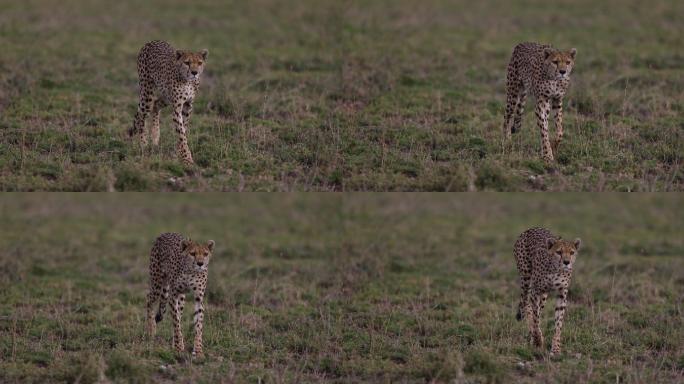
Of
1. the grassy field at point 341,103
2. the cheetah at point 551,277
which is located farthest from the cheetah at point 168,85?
the cheetah at point 551,277

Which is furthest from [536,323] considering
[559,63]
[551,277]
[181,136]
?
[181,136]

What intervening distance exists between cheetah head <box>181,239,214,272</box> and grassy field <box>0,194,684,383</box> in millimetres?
878

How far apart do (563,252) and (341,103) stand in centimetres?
467

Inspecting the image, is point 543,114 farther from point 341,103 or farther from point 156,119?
point 156,119

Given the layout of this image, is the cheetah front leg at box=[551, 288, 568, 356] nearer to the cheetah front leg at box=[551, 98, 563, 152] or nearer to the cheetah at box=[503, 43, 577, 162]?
the cheetah at box=[503, 43, 577, 162]

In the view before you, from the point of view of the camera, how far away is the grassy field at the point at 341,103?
40.2 ft

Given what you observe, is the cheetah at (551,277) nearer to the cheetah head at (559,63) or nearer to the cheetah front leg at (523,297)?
the cheetah front leg at (523,297)

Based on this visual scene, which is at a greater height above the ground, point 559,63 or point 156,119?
point 559,63

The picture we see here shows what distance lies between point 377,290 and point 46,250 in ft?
15.6

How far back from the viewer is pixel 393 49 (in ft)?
58.3

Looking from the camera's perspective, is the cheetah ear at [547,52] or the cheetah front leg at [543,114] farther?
the cheetah front leg at [543,114]

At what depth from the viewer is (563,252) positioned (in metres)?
11.1

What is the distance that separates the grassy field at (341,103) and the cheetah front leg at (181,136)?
0.42 feet

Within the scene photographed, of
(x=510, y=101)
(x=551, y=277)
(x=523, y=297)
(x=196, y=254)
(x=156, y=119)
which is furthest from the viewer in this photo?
(x=510, y=101)
